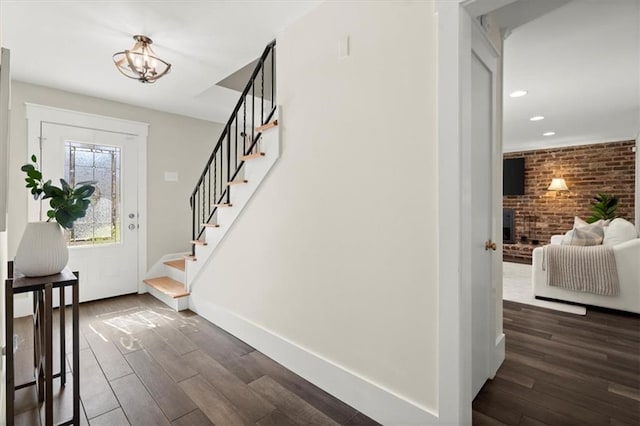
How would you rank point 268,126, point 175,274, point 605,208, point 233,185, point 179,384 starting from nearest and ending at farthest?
point 179,384 → point 268,126 → point 233,185 → point 175,274 → point 605,208

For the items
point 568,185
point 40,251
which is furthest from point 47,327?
point 568,185

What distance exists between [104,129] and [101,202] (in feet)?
2.98

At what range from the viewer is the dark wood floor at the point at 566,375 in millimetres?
1733

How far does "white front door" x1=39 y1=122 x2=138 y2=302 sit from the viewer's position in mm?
3508

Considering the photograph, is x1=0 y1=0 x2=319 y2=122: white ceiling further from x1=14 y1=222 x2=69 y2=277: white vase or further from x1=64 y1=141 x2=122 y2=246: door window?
x1=14 y1=222 x2=69 y2=277: white vase

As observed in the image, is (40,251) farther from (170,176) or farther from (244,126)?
(170,176)

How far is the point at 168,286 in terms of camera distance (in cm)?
386

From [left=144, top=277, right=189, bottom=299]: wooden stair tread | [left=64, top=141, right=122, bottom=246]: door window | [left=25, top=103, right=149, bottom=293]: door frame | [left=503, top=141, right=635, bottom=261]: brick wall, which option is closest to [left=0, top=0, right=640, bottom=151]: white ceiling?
[left=25, top=103, right=149, bottom=293]: door frame

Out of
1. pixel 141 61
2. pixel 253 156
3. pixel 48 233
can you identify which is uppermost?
pixel 141 61

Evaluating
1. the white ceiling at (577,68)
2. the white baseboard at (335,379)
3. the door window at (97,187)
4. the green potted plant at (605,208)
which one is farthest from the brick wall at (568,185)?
the door window at (97,187)

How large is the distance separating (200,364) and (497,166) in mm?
2634

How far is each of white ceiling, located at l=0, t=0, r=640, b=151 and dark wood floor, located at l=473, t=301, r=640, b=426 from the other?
240cm

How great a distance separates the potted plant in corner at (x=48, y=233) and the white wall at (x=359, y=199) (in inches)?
48.0

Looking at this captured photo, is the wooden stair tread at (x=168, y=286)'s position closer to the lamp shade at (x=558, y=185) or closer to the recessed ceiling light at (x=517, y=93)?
the recessed ceiling light at (x=517, y=93)
